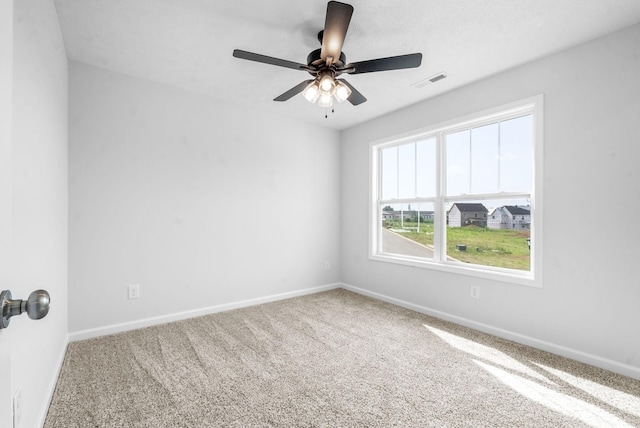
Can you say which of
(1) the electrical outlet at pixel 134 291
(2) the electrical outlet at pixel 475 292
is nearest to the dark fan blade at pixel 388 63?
(2) the electrical outlet at pixel 475 292

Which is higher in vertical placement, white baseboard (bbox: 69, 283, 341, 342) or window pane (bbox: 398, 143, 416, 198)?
window pane (bbox: 398, 143, 416, 198)

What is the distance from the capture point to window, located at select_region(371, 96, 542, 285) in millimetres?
2750

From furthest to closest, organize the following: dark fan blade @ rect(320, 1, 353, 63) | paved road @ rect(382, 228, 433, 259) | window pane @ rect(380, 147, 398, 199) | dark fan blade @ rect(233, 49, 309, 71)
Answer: window pane @ rect(380, 147, 398, 199) → paved road @ rect(382, 228, 433, 259) → dark fan blade @ rect(233, 49, 309, 71) → dark fan blade @ rect(320, 1, 353, 63)

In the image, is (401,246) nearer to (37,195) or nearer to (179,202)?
(179,202)

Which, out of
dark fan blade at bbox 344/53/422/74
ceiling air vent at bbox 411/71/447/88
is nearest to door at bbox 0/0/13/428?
dark fan blade at bbox 344/53/422/74

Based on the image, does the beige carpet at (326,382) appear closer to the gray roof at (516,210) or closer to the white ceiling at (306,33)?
the gray roof at (516,210)

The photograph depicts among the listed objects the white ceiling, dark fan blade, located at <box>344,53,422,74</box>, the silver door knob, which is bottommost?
the silver door knob

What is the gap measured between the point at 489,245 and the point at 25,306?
3387 mm

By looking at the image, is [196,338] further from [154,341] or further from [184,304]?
[184,304]

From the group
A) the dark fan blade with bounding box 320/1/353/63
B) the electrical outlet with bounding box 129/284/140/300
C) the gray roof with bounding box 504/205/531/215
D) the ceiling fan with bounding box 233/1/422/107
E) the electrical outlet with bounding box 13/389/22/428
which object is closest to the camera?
the electrical outlet with bounding box 13/389/22/428

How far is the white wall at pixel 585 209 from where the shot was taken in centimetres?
215

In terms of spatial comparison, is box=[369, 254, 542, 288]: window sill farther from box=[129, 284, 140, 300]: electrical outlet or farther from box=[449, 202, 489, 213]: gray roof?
box=[129, 284, 140, 300]: electrical outlet

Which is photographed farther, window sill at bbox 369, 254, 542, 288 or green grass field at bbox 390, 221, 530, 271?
green grass field at bbox 390, 221, 530, 271

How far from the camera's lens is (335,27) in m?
1.74
